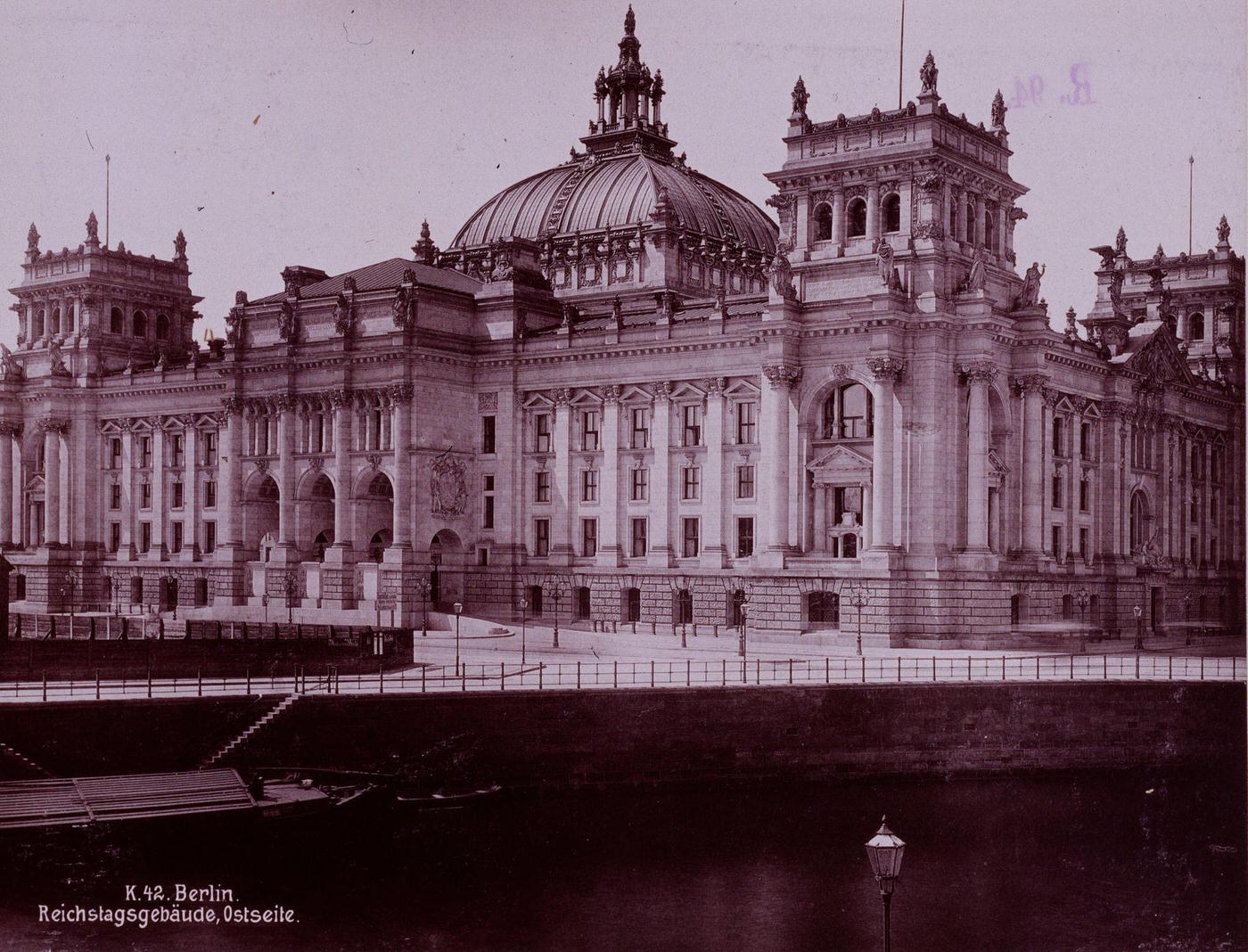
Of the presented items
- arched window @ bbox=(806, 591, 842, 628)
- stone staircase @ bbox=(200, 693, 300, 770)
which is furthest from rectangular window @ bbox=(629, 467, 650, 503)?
stone staircase @ bbox=(200, 693, 300, 770)

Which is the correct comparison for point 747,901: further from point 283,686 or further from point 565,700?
point 283,686

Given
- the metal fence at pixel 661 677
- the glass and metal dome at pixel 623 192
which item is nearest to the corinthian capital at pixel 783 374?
the metal fence at pixel 661 677

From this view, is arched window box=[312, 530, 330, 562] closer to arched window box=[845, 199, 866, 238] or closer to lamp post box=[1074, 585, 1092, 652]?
arched window box=[845, 199, 866, 238]

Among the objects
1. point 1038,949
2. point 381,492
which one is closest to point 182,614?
point 381,492

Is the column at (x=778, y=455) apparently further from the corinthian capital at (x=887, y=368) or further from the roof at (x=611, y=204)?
the roof at (x=611, y=204)

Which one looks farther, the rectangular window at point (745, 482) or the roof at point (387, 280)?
the roof at point (387, 280)
